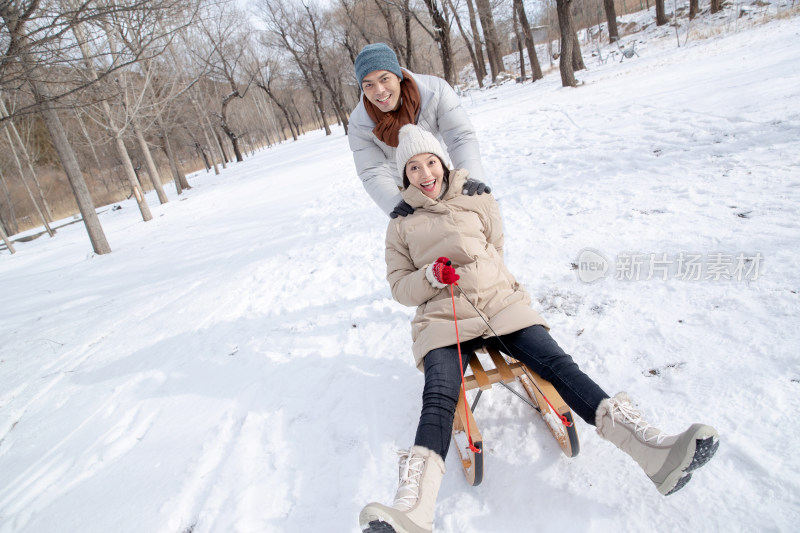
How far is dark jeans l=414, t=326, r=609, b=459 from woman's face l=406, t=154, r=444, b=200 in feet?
2.81

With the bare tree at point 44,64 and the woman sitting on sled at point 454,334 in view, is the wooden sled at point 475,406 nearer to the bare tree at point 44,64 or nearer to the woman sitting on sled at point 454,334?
the woman sitting on sled at point 454,334

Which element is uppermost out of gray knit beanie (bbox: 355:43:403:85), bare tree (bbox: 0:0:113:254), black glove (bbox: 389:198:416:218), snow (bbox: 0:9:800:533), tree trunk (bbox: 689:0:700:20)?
tree trunk (bbox: 689:0:700:20)

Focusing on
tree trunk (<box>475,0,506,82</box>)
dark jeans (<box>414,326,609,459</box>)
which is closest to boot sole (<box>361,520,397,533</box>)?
dark jeans (<box>414,326,609,459</box>)

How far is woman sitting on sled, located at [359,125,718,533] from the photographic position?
1353 millimetres

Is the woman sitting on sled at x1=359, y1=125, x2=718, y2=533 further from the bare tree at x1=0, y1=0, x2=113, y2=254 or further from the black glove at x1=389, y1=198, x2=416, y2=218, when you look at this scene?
the bare tree at x1=0, y1=0, x2=113, y2=254

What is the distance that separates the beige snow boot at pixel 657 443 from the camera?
1271 mm

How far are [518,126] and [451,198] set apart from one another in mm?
7613

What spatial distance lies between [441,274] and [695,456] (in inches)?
44.3

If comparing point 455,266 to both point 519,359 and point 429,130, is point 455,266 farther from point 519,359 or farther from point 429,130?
point 429,130

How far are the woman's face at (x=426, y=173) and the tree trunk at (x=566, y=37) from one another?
1179cm

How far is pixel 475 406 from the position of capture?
6.88ft

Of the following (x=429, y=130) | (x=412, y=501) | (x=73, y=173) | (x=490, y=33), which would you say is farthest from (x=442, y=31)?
(x=412, y=501)

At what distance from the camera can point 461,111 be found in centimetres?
254

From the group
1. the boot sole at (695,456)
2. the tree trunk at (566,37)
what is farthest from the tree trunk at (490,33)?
the boot sole at (695,456)
